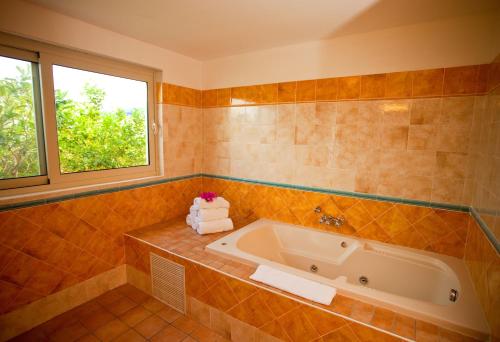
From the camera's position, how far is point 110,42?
83.3 inches

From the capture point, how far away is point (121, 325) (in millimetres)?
1883

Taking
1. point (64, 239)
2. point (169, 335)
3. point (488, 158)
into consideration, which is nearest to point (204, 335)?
point (169, 335)

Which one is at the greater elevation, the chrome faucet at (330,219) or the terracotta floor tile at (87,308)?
the chrome faucet at (330,219)

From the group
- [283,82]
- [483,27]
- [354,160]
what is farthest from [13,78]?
[483,27]

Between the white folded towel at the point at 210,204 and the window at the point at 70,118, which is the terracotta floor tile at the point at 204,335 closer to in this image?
the white folded towel at the point at 210,204

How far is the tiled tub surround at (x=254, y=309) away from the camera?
4.24 feet

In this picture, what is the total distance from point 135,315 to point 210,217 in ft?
3.15

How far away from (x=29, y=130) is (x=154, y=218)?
126 centimetres

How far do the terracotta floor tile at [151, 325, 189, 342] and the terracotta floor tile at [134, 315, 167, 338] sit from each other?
40 millimetres

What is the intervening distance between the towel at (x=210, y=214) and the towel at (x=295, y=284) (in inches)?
33.0

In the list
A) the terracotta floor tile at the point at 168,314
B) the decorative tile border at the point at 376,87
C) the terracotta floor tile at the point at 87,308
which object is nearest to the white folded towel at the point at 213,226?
the terracotta floor tile at the point at 168,314

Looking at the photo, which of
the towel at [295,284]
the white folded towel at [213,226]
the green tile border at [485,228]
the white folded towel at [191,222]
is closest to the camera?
the green tile border at [485,228]

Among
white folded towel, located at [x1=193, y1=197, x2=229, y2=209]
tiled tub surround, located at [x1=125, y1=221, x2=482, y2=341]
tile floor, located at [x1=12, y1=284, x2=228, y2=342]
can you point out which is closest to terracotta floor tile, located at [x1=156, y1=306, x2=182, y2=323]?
tile floor, located at [x1=12, y1=284, x2=228, y2=342]

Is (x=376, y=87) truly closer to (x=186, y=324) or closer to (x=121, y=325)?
(x=186, y=324)
